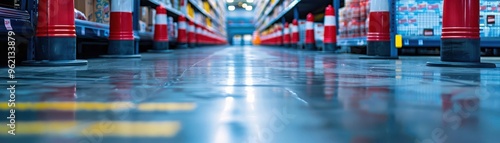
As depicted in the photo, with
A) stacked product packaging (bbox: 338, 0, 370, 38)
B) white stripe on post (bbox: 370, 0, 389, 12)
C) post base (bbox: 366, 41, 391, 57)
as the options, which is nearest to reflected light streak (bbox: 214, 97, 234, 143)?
white stripe on post (bbox: 370, 0, 389, 12)

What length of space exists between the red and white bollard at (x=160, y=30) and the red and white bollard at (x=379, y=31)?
17.3ft

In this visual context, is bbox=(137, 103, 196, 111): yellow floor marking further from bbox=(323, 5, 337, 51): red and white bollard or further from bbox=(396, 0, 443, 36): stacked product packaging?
bbox=(323, 5, 337, 51): red and white bollard

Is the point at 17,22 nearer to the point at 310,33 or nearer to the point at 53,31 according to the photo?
the point at 53,31

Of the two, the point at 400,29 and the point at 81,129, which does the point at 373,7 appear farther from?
the point at 81,129

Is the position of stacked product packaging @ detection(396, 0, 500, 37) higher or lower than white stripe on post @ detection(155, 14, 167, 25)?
lower

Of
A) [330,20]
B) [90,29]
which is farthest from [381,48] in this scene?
[90,29]

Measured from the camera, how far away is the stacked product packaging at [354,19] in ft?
26.9

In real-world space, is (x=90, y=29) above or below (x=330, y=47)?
above

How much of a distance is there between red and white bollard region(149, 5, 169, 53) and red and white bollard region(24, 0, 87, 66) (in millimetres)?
5732

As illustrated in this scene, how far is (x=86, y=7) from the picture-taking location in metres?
6.62

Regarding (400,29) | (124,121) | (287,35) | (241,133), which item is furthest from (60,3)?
(287,35)

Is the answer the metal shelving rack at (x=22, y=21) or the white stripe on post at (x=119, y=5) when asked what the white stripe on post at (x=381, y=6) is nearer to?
the white stripe on post at (x=119, y=5)

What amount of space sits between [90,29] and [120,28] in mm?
656

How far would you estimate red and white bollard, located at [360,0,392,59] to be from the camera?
247 inches
